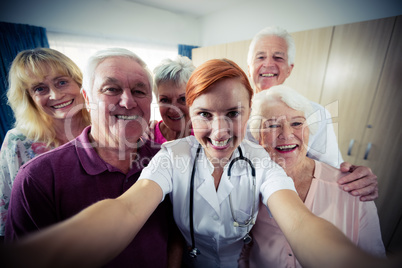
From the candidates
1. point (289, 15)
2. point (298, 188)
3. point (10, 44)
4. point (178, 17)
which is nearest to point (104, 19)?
point (10, 44)

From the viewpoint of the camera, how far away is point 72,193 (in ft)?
2.55

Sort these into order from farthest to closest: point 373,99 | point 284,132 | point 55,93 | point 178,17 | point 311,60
→ point 178,17 < point 311,60 < point 373,99 < point 55,93 < point 284,132

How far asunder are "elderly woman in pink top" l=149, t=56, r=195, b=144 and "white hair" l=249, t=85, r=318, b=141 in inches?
26.0

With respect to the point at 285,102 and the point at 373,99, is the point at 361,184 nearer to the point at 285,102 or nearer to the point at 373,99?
the point at 285,102

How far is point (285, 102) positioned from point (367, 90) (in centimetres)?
202

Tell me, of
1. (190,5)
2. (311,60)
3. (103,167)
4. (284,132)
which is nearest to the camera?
(103,167)

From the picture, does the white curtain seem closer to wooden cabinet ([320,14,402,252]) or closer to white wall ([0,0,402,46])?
white wall ([0,0,402,46])

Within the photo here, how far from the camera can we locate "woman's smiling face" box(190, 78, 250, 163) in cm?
76

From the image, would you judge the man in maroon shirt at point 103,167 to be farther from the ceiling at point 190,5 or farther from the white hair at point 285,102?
the ceiling at point 190,5

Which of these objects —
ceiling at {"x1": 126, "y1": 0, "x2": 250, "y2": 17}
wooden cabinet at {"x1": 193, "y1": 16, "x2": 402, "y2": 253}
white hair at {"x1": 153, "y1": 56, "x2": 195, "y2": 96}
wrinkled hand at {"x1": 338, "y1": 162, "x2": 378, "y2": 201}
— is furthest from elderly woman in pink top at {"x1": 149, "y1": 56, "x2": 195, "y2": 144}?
ceiling at {"x1": 126, "y1": 0, "x2": 250, "y2": 17}

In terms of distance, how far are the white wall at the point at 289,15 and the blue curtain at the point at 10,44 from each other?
3797 mm

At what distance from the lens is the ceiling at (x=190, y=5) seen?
11.5ft

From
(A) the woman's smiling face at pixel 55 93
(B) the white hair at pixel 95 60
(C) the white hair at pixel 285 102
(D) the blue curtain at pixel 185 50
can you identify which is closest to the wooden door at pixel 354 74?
(C) the white hair at pixel 285 102

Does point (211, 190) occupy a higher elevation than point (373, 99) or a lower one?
lower
